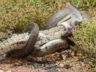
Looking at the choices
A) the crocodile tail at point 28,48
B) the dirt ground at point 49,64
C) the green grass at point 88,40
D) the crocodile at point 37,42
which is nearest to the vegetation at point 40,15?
the green grass at point 88,40

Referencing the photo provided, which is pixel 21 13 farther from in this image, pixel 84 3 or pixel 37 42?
pixel 84 3

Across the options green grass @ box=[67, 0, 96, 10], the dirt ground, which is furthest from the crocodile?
green grass @ box=[67, 0, 96, 10]

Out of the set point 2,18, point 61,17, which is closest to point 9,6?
point 2,18

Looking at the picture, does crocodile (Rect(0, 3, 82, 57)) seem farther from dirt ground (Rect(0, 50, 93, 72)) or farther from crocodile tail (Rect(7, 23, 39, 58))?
dirt ground (Rect(0, 50, 93, 72))

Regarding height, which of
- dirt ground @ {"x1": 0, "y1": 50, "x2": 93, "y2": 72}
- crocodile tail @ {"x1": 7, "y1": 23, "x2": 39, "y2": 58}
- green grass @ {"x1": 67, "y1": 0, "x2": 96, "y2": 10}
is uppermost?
green grass @ {"x1": 67, "y1": 0, "x2": 96, "y2": 10}

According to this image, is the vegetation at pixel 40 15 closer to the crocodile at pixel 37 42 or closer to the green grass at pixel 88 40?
the green grass at pixel 88 40
